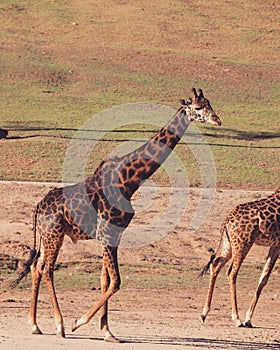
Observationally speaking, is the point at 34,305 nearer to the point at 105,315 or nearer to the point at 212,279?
the point at 105,315

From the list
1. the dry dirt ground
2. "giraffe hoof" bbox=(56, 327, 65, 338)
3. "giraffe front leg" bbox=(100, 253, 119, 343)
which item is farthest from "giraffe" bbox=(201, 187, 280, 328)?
"giraffe hoof" bbox=(56, 327, 65, 338)

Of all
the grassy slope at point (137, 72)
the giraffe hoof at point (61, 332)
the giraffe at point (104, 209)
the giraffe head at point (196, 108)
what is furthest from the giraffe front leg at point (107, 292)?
the grassy slope at point (137, 72)

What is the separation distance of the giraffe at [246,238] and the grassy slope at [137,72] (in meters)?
9.25

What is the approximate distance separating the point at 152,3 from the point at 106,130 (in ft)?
47.0

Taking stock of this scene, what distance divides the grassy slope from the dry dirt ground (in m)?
3.80

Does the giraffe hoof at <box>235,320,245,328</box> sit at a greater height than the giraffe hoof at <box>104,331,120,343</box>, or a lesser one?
lesser

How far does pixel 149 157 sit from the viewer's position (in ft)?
41.0

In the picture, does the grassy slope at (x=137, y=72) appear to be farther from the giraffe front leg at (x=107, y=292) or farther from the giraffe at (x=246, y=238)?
the giraffe front leg at (x=107, y=292)

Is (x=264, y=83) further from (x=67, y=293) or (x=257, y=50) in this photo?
(x=67, y=293)

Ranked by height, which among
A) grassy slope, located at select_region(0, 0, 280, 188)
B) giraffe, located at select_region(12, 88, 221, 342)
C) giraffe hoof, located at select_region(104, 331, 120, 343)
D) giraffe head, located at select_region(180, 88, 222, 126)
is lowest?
grassy slope, located at select_region(0, 0, 280, 188)

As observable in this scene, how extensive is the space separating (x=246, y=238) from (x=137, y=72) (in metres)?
21.8

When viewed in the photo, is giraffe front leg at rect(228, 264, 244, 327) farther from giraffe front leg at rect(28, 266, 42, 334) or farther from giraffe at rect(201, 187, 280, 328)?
giraffe front leg at rect(28, 266, 42, 334)

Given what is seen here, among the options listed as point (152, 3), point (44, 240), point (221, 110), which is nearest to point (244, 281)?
point (44, 240)

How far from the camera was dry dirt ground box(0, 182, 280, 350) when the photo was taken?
12.2 meters
